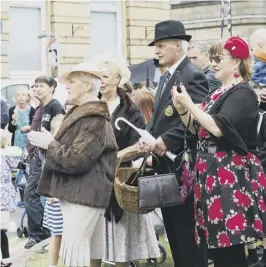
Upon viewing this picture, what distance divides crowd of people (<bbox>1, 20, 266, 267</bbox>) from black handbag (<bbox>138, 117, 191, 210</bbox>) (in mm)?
165

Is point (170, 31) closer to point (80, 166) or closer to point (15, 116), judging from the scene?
point (80, 166)

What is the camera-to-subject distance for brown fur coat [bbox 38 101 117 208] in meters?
5.83

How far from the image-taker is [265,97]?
6820 millimetres

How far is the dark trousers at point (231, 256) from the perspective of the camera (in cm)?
577

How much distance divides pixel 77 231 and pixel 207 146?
118cm

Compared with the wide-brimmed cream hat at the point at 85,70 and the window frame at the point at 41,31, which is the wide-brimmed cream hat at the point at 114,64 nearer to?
the wide-brimmed cream hat at the point at 85,70

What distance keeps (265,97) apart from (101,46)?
18.9 meters

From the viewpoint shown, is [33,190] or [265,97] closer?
[265,97]

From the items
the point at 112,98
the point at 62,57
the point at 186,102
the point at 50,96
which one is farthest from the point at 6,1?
the point at 186,102

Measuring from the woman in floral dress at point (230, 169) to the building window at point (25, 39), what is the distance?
698 inches

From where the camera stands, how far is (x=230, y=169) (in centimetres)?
561

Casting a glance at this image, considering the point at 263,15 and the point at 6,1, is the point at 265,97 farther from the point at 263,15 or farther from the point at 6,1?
the point at 263,15

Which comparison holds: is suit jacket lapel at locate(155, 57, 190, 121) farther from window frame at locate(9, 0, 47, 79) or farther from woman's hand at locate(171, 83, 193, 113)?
window frame at locate(9, 0, 47, 79)


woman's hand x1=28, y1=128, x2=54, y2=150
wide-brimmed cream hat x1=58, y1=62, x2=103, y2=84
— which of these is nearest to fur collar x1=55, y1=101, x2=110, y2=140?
woman's hand x1=28, y1=128, x2=54, y2=150
